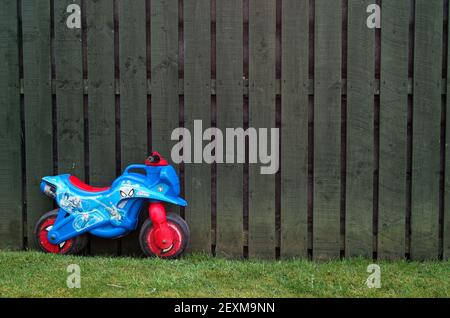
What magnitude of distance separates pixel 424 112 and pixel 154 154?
2005mm

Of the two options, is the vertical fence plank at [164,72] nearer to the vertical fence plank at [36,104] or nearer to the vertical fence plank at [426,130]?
the vertical fence plank at [36,104]

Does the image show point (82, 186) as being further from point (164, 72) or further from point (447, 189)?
point (447, 189)

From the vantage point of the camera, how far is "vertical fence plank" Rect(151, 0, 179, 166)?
4.05 metres

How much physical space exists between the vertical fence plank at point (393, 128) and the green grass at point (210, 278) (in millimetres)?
238

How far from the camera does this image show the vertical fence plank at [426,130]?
3979 mm

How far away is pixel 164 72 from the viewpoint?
161 inches

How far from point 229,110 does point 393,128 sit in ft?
4.00

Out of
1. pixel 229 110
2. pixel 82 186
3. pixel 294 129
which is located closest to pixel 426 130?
pixel 294 129

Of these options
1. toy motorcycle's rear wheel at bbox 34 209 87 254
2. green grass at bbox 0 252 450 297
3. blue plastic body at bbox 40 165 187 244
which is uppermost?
blue plastic body at bbox 40 165 187 244

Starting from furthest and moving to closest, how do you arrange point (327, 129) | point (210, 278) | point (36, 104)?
point (36, 104) → point (327, 129) → point (210, 278)

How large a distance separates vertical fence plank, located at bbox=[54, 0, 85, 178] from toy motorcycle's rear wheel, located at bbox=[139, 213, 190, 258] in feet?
2.42

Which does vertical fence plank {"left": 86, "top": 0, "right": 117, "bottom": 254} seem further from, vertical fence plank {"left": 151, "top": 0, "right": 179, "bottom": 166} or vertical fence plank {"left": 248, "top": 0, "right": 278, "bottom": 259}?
vertical fence plank {"left": 248, "top": 0, "right": 278, "bottom": 259}

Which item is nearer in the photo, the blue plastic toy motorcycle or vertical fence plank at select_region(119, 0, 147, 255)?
the blue plastic toy motorcycle

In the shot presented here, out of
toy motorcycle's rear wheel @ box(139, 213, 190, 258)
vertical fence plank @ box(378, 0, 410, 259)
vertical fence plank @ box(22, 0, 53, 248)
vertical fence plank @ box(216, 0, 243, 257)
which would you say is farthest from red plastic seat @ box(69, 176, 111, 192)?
vertical fence plank @ box(378, 0, 410, 259)
